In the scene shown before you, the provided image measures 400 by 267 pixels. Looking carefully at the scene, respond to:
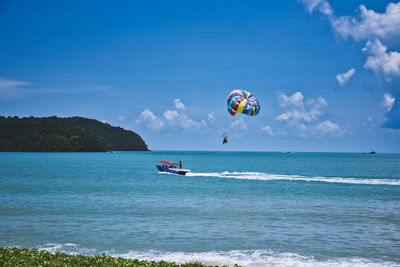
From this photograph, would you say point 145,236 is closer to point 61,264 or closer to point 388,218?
point 61,264

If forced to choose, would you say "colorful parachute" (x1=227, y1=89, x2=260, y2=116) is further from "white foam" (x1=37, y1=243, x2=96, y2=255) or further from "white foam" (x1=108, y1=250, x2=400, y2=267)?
"white foam" (x1=37, y1=243, x2=96, y2=255)

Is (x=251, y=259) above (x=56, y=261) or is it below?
below

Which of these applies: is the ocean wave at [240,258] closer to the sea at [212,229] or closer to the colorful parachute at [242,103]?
the sea at [212,229]

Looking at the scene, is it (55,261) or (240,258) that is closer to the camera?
(55,261)

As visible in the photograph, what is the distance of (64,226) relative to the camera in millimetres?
19750

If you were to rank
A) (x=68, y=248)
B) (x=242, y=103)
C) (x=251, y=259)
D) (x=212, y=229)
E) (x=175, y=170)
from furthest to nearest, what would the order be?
(x=175, y=170), (x=242, y=103), (x=212, y=229), (x=68, y=248), (x=251, y=259)

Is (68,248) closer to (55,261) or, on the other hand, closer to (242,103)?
(55,261)

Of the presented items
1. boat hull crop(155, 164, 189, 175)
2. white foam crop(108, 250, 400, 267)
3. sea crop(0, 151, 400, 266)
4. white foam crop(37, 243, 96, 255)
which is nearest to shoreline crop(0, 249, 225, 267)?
white foam crop(108, 250, 400, 267)

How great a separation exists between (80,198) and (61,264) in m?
22.0

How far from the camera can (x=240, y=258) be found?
1451 centimetres

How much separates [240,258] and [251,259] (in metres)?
0.46

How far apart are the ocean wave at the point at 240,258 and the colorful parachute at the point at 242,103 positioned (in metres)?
23.4

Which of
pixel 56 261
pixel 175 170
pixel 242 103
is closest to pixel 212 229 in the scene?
pixel 56 261

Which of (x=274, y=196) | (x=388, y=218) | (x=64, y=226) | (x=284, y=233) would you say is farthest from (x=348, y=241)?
(x=274, y=196)
